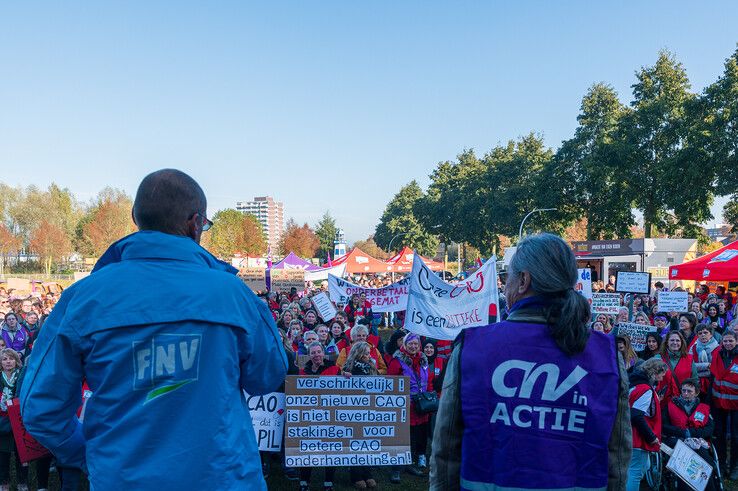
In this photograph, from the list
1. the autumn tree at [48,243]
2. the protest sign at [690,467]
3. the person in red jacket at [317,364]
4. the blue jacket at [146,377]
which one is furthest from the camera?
the autumn tree at [48,243]

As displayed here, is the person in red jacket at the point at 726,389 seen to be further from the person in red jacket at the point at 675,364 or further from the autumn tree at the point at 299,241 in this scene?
the autumn tree at the point at 299,241

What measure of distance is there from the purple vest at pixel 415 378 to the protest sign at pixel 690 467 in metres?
2.90

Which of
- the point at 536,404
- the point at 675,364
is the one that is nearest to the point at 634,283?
the point at 675,364

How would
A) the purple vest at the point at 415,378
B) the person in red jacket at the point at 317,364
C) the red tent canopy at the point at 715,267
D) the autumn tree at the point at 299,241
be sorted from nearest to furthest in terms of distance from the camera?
the person in red jacket at the point at 317,364
the purple vest at the point at 415,378
the red tent canopy at the point at 715,267
the autumn tree at the point at 299,241

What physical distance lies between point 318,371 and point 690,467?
4.28 m

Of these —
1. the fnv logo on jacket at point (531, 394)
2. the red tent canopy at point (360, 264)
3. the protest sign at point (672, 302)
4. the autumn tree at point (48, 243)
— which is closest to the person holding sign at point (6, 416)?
the fnv logo on jacket at point (531, 394)

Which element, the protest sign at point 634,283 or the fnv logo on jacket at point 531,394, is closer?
the fnv logo on jacket at point 531,394

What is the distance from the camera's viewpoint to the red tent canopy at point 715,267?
14219 millimetres

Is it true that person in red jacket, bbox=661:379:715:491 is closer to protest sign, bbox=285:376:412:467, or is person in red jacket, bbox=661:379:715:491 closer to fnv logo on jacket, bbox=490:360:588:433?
protest sign, bbox=285:376:412:467

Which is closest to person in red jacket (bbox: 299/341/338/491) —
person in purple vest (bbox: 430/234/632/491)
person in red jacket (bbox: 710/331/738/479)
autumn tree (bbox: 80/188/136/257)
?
person in red jacket (bbox: 710/331/738/479)

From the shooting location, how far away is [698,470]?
644 cm

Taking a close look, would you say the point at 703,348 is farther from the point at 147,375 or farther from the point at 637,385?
the point at 147,375

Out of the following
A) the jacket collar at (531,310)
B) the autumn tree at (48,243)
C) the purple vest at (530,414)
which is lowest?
the purple vest at (530,414)

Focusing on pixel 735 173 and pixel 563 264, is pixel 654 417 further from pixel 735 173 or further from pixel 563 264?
pixel 735 173
